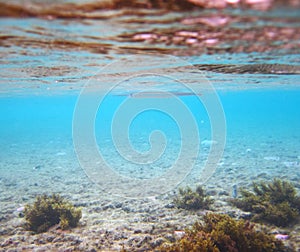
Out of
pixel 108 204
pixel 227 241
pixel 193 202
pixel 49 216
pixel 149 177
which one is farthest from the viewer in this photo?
pixel 149 177

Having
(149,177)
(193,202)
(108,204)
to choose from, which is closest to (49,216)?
(108,204)

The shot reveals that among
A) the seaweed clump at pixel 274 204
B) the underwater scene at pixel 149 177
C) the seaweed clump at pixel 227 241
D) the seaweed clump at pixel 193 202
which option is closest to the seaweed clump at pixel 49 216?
the underwater scene at pixel 149 177

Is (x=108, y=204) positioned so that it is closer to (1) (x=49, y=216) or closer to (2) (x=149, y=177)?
(1) (x=49, y=216)

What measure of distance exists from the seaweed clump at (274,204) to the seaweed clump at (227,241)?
6.35 ft

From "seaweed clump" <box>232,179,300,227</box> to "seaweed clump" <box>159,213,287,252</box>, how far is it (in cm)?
193

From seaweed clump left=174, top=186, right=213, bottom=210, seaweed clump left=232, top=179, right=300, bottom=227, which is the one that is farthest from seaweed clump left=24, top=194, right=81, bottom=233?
seaweed clump left=232, top=179, right=300, bottom=227

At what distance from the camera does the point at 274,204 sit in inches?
395

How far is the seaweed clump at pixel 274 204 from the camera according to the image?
9.01 m

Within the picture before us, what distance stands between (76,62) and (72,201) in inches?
295

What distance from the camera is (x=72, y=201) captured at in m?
12.6

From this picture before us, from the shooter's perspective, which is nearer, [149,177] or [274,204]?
[274,204]

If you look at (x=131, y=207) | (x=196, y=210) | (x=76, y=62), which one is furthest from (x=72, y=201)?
(x=76, y=62)

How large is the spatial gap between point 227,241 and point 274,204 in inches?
173

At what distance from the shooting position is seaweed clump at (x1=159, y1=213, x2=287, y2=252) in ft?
21.2
